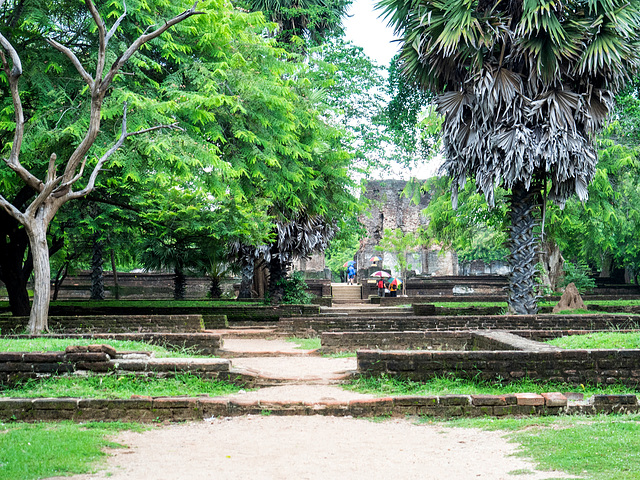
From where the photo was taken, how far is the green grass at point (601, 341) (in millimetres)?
8188

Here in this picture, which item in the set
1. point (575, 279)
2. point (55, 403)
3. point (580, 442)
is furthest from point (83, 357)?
point (575, 279)

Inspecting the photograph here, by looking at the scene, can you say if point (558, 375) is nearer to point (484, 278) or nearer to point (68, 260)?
point (68, 260)

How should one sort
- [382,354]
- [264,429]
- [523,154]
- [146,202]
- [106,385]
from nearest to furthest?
[264,429] → [106,385] → [382,354] → [523,154] → [146,202]

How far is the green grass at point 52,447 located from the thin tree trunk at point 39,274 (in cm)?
456

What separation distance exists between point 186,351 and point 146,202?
5.61 metres

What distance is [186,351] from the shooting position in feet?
31.9

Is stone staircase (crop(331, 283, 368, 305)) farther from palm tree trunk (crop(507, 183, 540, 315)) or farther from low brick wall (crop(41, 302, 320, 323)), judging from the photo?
palm tree trunk (crop(507, 183, 540, 315))

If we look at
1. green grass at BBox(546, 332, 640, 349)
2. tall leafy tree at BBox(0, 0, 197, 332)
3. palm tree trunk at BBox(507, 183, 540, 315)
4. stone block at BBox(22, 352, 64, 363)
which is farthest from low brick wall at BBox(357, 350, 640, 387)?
palm tree trunk at BBox(507, 183, 540, 315)

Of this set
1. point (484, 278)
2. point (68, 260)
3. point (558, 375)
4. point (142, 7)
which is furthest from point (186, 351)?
point (484, 278)

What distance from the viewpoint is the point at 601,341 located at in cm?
862

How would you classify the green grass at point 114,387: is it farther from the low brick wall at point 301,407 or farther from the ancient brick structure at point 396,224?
the ancient brick structure at point 396,224

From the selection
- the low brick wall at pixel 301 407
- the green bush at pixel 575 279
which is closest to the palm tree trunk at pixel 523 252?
the low brick wall at pixel 301 407

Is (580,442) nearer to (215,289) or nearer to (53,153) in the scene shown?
(53,153)

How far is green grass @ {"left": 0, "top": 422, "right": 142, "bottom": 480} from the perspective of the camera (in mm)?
4477
